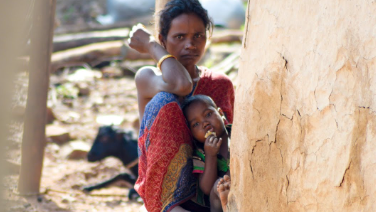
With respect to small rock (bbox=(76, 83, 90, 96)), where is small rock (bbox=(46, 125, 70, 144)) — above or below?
below

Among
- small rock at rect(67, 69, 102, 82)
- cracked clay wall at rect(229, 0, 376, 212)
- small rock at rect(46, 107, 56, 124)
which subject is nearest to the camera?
cracked clay wall at rect(229, 0, 376, 212)

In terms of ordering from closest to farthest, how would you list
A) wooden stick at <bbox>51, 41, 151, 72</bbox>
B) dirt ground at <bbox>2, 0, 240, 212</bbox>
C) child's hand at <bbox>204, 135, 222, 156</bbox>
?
child's hand at <bbox>204, 135, 222, 156</bbox>, dirt ground at <bbox>2, 0, 240, 212</bbox>, wooden stick at <bbox>51, 41, 151, 72</bbox>

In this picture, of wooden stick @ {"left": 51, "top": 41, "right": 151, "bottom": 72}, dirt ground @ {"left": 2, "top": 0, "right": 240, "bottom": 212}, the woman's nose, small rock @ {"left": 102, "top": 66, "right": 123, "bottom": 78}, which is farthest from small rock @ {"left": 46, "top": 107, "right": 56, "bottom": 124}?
the woman's nose

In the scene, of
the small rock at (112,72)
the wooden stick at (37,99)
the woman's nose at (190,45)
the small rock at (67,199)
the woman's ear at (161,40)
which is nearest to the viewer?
the woman's nose at (190,45)

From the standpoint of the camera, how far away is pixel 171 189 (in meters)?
2.44

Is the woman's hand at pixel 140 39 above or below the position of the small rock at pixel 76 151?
above

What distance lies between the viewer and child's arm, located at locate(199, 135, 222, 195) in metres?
2.31

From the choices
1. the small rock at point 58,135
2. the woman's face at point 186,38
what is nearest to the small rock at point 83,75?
the small rock at point 58,135

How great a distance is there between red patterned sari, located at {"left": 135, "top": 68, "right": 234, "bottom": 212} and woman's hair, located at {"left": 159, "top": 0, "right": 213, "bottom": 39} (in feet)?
1.66

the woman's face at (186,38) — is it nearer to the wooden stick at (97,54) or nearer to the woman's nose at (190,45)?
the woman's nose at (190,45)

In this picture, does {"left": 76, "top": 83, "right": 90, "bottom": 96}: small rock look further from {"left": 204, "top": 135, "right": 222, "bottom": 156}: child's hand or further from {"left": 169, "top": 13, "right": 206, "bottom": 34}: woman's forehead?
{"left": 204, "top": 135, "right": 222, "bottom": 156}: child's hand

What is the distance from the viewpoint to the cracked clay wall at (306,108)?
1563 millimetres

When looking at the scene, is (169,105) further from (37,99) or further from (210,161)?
(37,99)

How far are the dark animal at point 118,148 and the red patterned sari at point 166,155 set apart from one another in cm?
221
